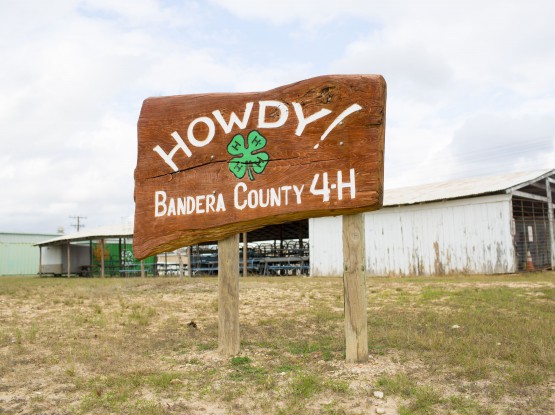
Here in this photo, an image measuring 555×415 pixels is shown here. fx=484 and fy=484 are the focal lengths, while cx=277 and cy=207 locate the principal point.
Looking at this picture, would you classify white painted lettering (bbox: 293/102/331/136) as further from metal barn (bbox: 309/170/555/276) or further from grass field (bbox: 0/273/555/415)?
metal barn (bbox: 309/170/555/276)

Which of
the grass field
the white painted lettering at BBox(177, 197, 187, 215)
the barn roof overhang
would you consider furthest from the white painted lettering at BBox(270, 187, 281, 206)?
the barn roof overhang

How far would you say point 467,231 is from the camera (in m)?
17.1

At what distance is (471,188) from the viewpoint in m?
18.2

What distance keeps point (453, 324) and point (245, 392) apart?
12.0 ft

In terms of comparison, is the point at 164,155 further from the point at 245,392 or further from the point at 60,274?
the point at 60,274

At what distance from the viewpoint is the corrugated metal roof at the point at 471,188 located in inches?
660

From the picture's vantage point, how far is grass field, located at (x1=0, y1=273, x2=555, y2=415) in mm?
3689

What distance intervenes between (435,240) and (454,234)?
737mm

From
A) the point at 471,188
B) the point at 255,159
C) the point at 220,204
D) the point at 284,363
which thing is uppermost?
the point at 471,188

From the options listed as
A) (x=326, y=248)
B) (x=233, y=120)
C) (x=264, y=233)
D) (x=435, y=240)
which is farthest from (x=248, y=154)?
(x=264, y=233)

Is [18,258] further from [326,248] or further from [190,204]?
[190,204]

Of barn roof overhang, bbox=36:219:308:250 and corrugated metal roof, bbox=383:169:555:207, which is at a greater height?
corrugated metal roof, bbox=383:169:555:207

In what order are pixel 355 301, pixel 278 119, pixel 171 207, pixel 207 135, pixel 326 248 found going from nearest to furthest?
pixel 355 301, pixel 278 119, pixel 207 135, pixel 171 207, pixel 326 248

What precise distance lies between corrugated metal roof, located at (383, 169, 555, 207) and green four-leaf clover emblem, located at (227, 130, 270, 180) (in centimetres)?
1332
